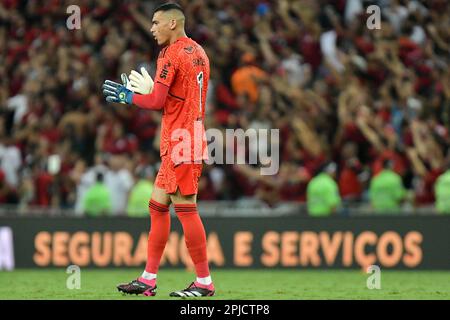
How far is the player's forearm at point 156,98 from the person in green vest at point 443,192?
6.22 m

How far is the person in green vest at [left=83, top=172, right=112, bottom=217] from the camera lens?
51.2ft

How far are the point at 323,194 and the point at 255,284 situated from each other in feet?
11.8

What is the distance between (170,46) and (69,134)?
845cm

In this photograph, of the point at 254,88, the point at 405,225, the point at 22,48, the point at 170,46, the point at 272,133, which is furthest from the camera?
the point at 22,48

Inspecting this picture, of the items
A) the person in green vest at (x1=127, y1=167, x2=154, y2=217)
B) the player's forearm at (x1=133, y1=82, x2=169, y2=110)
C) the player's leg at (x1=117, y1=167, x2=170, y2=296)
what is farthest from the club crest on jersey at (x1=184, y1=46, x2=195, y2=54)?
the person in green vest at (x1=127, y1=167, x2=154, y2=217)

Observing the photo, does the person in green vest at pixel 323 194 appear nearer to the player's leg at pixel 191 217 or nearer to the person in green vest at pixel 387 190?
the person in green vest at pixel 387 190

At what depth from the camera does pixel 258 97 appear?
16.5 metres

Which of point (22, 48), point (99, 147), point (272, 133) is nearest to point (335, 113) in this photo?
point (272, 133)

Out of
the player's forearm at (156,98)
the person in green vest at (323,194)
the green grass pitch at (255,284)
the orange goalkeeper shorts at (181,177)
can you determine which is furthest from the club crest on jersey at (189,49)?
the person in green vest at (323,194)

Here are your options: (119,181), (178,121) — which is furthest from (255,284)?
(119,181)

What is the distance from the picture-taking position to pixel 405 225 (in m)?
14.6

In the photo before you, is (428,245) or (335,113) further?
(335,113)

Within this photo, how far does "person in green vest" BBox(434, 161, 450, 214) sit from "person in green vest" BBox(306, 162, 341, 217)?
54.3 inches

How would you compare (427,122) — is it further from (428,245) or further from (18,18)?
(18,18)
